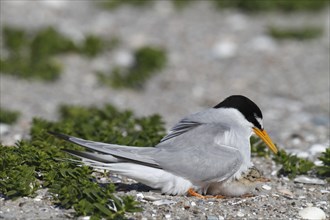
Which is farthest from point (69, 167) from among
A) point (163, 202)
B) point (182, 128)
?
point (182, 128)

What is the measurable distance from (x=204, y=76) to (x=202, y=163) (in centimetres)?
482

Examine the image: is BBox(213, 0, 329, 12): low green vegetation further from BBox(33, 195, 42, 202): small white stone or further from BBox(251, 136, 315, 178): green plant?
BBox(33, 195, 42, 202): small white stone

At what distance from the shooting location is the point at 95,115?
7113 millimetres

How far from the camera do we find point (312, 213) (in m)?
5.04

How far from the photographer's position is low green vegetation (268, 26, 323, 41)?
35.9 feet

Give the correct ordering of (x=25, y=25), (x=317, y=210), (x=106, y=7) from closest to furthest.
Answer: (x=317, y=210) → (x=25, y=25) → (x=106, y=7)

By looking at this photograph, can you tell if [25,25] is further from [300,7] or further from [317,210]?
[317,210]

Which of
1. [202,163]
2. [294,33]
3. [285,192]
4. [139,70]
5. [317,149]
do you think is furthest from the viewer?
[294,33]

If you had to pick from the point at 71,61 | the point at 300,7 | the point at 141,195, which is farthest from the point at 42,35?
the point at 141,195

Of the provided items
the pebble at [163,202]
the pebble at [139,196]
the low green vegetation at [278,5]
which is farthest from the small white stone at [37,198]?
the low green vegetation at [278,5]

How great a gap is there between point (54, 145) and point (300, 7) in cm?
729

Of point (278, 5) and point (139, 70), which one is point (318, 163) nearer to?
point (139, 70)

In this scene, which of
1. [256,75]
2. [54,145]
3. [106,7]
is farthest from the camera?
[106,7]

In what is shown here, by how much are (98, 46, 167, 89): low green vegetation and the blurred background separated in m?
0.01
